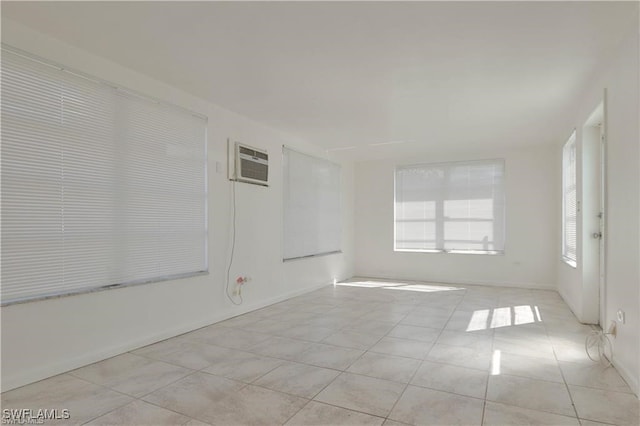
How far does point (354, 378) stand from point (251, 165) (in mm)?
3111

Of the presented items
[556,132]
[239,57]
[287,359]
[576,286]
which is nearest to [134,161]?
[239,57]

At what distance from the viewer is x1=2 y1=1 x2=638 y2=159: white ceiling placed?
2.52 m

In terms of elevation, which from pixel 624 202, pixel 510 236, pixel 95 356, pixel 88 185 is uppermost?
pixel 88 185

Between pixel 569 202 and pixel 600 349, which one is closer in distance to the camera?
pixel 600 349

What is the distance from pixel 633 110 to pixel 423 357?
2.48 m

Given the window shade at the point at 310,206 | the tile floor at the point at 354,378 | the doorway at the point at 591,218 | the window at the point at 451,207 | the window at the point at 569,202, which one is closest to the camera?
the tile floor at the point at 354,378

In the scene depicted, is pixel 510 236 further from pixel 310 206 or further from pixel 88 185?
pixel 88 185

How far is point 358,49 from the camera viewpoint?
3.04 meters

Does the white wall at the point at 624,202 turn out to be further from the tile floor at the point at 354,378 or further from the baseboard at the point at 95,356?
the baseboard at the point at 95,356

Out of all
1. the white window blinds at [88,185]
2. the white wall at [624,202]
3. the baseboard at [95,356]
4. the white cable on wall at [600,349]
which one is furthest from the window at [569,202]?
the white window blinds at [88,185]

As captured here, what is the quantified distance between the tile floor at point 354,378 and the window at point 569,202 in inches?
47.1

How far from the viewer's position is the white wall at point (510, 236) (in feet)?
21.7

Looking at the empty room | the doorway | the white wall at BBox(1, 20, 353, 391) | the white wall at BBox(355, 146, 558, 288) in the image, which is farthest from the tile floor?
the white wall at BBox(355, 146, 558, 288)

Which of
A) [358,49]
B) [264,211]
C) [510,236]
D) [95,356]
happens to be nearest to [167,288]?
[95,356]
